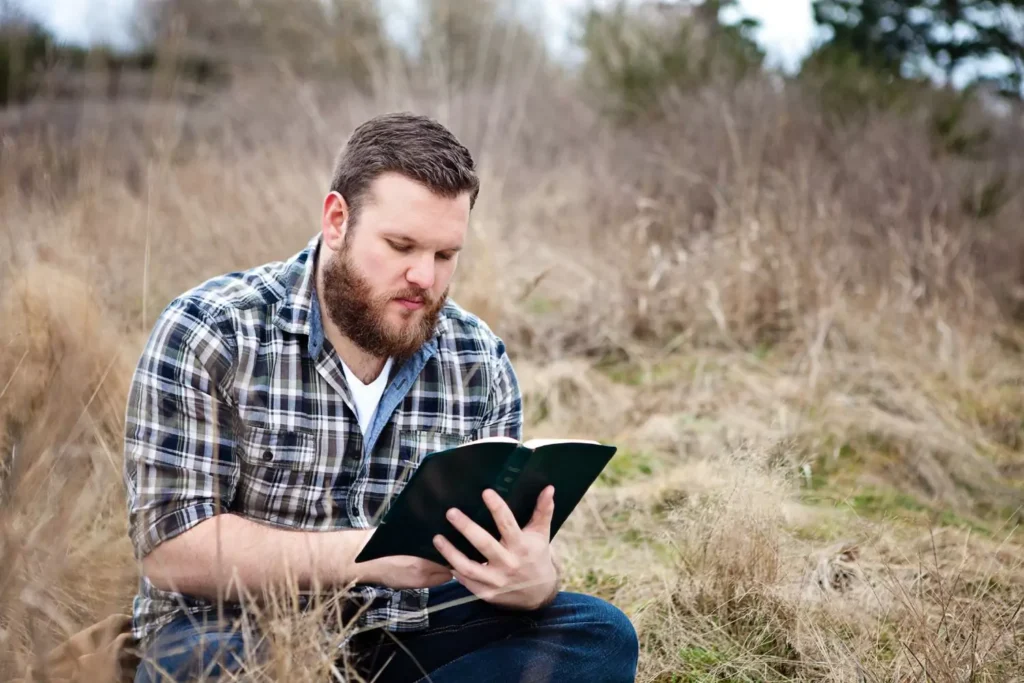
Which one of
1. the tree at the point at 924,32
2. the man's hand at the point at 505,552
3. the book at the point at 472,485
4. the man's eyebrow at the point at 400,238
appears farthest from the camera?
the tree at the point at 924,32

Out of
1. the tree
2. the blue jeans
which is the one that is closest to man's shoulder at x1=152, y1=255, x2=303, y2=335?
the blue jeans

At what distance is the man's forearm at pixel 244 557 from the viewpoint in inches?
69.7

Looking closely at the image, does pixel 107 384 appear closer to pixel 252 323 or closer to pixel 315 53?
pixel 252 323

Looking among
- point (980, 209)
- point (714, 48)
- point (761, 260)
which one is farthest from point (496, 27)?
point (761, 260)

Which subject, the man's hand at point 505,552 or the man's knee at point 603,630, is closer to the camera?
the man's hand at point 505,552

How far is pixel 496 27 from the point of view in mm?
14711

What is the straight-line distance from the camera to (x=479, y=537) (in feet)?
5.80

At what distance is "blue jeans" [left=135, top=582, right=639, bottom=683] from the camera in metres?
2.07

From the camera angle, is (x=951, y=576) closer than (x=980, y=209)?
Yes

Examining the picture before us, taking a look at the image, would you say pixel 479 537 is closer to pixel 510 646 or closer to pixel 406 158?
pixel 510 646

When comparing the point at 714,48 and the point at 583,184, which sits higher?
the point at 714,48

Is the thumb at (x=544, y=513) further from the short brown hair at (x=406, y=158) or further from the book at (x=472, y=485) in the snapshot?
the short brown hair at (x=406, y=158)

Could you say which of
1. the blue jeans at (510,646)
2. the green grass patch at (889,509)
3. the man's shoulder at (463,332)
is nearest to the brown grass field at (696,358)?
the green grass patch at (889,509)

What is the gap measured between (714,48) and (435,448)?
7.20m
